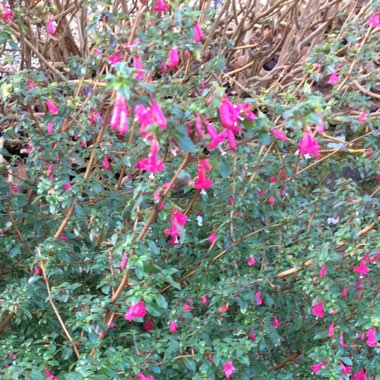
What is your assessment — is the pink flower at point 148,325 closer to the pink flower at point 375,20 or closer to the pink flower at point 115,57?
the pink flower at point 115,57

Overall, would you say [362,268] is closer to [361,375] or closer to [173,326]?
[361,375]

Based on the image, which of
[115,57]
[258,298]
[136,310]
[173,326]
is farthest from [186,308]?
[115,57]

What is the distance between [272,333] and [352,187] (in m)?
0.50

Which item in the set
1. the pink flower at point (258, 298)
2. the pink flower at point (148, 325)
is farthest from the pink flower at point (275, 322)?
the pink flower at point (148, 325)

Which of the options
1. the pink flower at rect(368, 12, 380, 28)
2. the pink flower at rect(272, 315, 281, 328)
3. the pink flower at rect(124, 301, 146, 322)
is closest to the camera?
the pink flower at rect(124, 301, 146, 322)

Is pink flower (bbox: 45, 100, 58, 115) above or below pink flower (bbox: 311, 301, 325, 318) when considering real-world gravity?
above

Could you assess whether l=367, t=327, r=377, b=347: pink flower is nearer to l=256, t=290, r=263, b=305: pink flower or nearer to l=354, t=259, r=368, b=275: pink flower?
l=354, t=259, r=368, b=275: pink flower

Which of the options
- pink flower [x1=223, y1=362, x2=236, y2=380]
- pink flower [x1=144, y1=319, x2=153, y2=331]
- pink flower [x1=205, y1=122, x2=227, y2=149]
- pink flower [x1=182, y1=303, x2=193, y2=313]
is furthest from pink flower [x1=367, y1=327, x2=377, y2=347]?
pink flower [x1=205, y1=122, x2=227, y2=149]

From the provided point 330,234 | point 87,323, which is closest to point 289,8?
point 330,234

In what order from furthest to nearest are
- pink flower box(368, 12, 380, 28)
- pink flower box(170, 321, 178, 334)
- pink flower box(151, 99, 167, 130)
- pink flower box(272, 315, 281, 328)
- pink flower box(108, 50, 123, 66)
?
pink flower box(368, 12, 380, 28) → pink flower box(272, 315, 281, 328) → pink flower box(170, 321, 178, 334) → pink flower box(108, 50, 123, 66) → pink flower box(151, 99, 167, 130)

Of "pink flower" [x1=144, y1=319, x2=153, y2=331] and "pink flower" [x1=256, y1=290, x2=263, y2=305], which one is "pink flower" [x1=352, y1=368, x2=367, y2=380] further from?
"pink flower" [x1=144, y1=319, x2=153, y2=331]

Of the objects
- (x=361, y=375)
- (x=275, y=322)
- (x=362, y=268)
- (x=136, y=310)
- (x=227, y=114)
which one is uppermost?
(x=227, y=114)

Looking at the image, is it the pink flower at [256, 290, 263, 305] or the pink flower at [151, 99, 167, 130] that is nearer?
the pink flower at [151, 99, 167, 130]

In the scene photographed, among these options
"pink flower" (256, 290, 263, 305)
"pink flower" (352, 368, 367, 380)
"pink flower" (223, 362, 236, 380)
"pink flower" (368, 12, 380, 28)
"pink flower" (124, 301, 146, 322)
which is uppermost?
"pink flower" (368, 12, 380, 28)
